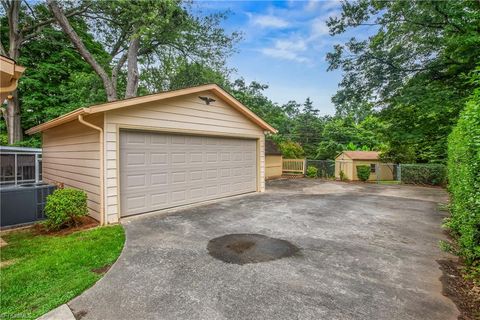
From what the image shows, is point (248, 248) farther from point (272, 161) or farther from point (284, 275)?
point (272, 161)

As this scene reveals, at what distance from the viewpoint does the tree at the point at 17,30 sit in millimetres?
12531

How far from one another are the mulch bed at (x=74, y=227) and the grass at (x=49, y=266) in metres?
0.19

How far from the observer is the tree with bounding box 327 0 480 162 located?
8.98 m

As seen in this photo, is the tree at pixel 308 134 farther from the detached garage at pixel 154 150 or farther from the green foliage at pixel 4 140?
the green foliage at pixel 4 140

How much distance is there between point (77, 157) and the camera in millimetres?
6875

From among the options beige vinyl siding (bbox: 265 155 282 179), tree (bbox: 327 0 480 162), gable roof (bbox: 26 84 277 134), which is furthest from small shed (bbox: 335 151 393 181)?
gable roof (bbox: 26 84 277 134)

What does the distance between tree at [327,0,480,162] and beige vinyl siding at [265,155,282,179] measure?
5.31 metres

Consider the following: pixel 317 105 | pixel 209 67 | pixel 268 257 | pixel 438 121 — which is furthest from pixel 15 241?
pixel 317 105

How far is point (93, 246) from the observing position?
418 cm

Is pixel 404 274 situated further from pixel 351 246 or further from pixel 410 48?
pixel 410 48

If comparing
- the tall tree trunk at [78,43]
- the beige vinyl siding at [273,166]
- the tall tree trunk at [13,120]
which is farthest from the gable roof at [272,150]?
the tall tree trunk at [13,120]

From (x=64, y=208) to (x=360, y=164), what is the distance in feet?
52.7

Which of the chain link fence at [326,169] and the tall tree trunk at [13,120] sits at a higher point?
the tall tree trunk at [13,120]

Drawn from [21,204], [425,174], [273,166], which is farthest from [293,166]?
[21,204]
